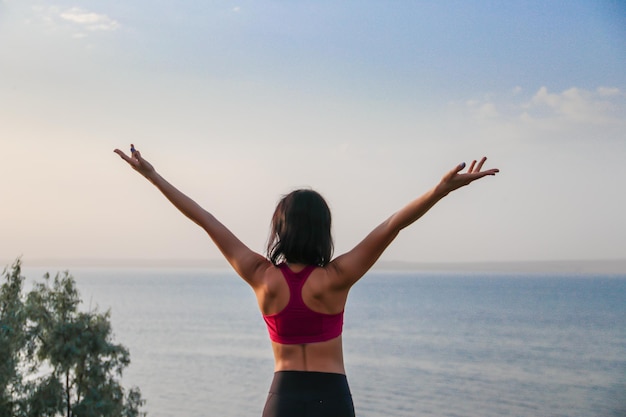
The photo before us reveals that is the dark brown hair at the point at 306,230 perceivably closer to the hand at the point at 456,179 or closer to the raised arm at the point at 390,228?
the raised arm at the point at 390,228

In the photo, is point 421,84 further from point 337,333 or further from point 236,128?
point 337,333

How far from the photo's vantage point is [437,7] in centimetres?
8719

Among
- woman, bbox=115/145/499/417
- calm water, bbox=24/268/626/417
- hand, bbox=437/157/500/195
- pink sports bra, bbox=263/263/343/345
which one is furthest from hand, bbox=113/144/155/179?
calm water, bbox=24/268/626/417

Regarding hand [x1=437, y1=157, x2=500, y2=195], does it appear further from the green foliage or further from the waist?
the green foliage

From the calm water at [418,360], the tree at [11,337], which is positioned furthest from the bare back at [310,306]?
the calm water at [418,360]

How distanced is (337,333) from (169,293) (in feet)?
548

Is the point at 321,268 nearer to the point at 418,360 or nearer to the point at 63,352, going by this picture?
the point at 63,352

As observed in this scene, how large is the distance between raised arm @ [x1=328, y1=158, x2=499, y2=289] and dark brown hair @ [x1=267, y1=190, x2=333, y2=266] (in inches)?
2.5

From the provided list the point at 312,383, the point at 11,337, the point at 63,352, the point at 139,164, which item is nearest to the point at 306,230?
the point at 312,383

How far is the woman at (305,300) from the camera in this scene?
2.15m

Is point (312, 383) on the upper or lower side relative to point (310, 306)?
lower

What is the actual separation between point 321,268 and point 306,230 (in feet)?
0.39

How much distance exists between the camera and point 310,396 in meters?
2.19

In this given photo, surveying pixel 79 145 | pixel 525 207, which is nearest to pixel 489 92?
pixel 525 207
